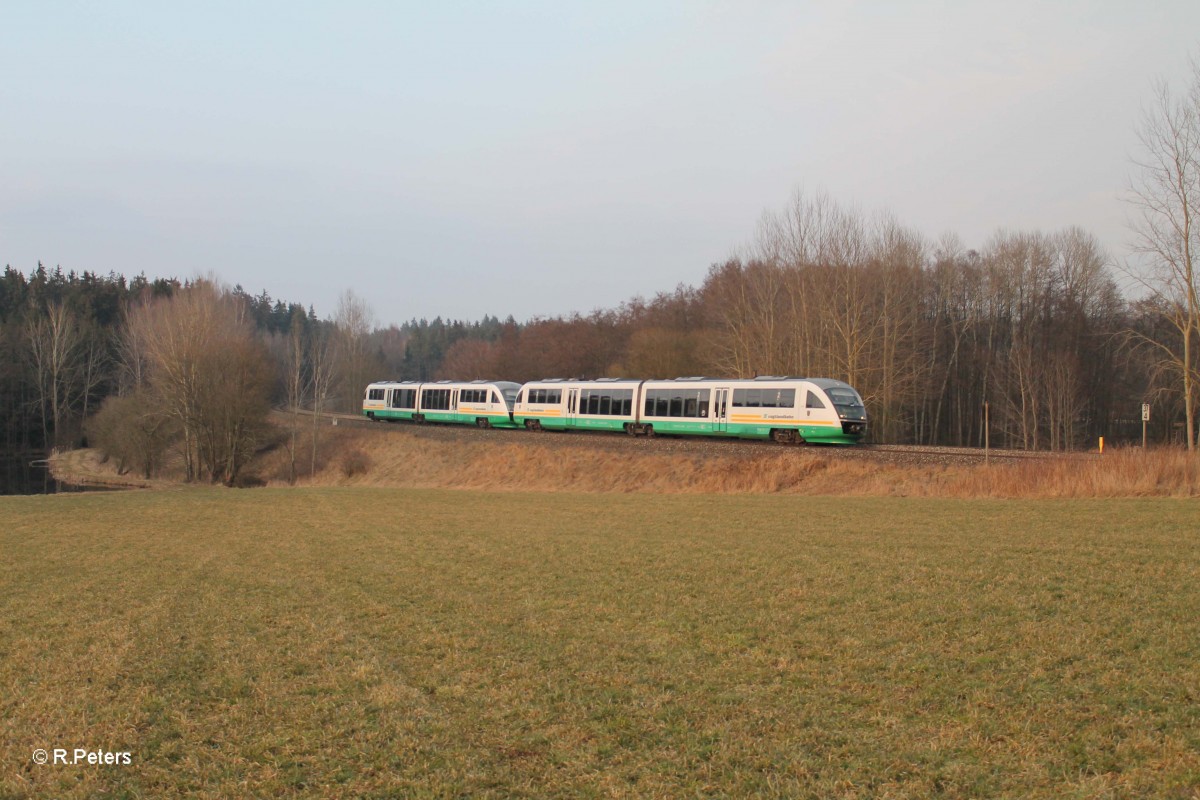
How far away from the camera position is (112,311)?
303 ft

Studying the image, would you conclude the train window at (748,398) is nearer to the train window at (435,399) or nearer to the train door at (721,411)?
the train door at (721,411)

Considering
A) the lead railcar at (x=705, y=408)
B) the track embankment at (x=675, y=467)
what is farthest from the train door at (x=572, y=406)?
the track embankment at (x=675, y=467)

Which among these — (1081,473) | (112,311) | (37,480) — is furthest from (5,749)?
(112,311)

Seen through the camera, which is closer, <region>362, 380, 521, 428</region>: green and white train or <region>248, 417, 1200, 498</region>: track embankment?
<region>248, 417, 1200, 498</region>: track embankment

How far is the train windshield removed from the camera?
29.3 meters

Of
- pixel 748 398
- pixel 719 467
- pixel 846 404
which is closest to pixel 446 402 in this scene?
pixel 748 398

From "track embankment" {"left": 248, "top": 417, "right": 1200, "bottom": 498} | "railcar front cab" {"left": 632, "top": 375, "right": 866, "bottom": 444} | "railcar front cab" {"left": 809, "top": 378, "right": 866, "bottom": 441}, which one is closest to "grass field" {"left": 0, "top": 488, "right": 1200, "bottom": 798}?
"track embankment" {"left": 248, "top": 417, "right": 1200, "bottom": 498}

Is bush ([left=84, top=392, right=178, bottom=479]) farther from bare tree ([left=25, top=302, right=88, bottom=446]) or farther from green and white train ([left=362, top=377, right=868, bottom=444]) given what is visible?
bare tree ([left=25, top=302, right=88, bottom=446])

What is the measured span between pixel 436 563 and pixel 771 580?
4.65 m

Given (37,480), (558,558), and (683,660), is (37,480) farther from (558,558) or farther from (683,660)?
(683,660)

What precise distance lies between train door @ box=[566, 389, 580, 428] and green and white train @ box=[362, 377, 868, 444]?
47mm

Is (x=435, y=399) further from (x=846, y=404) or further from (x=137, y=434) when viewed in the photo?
(x=846, y=404)

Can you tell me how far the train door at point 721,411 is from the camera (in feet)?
109

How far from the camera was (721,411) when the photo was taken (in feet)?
110
